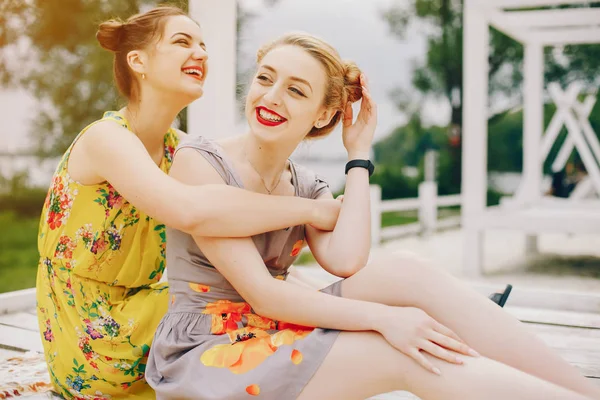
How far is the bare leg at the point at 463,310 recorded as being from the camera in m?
1.40

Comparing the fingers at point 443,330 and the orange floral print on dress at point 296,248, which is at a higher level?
the orange floral print on dress at point 296,248

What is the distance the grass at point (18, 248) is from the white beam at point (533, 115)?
274 inches

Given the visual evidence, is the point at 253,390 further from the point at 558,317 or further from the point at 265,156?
the point at 558,317

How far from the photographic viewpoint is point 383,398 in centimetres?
192

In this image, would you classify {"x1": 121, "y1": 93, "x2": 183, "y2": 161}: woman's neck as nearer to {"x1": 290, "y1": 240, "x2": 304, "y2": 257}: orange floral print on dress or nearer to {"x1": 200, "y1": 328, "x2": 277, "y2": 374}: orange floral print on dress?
{"x1": 290, "y1": 240, "x2": 304, "y2": 257}: orange floral print on dress

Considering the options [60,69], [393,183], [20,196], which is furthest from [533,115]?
[393,183]

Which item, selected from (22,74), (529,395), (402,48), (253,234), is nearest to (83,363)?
(253,234)

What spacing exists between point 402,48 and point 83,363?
537 inches

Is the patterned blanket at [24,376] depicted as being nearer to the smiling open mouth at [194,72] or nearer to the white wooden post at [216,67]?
the smiling open mouth at [194,72]

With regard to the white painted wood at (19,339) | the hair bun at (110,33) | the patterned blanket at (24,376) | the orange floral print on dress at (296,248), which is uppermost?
the hair bun at (110,33)

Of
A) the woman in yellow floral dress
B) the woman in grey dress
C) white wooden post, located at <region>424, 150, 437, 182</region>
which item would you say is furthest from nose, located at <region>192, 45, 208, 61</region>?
white wooden post, located at <region>424, 150, 437, 182</region>

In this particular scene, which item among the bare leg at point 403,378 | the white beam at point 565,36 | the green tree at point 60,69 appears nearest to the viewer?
the bare leg at point 403,378

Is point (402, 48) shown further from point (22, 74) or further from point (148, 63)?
point (148, 63)

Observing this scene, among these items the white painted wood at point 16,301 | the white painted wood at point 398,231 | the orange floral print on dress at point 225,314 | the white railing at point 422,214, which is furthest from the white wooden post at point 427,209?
the orange floral print on dress at point 225,314
